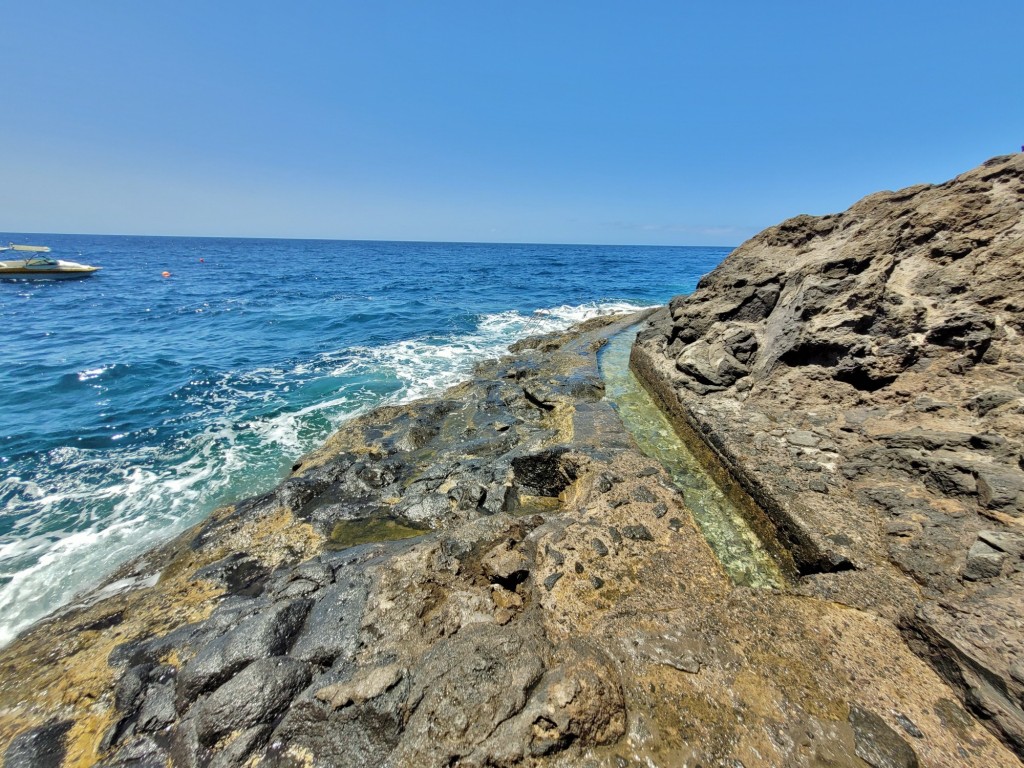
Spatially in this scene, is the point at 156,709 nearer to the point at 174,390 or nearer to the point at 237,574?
the point at 237,574

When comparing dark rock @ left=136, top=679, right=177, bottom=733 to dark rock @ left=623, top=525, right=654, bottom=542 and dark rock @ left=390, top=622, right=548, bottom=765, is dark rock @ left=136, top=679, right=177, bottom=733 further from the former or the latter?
dark rock @ left=623, top=525, right=654, bottom=542

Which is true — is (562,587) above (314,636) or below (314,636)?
above

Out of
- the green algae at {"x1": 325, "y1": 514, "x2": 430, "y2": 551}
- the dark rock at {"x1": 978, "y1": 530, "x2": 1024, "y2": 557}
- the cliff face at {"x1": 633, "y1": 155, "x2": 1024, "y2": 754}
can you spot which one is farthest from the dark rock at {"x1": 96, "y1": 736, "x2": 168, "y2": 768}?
the dark rock at {"x1": 978, "y1": 530, "x2": 1024, "y2": 557}

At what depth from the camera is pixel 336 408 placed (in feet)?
37.2

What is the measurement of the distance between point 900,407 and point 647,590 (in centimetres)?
517

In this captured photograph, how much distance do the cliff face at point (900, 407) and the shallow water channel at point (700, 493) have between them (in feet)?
1.40

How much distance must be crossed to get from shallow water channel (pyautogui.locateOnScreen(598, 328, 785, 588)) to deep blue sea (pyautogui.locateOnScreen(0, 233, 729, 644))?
635 cm

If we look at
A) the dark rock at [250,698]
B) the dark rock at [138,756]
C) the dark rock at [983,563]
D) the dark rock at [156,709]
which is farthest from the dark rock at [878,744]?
the dark rock at [156,709]

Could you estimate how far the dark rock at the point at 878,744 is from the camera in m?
2.61

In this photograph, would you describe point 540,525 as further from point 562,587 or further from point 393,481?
point 393,481

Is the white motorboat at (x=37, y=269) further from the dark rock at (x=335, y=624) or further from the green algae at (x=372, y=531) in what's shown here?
the dark rock at (x=335, y=624)

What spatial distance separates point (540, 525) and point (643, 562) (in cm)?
138

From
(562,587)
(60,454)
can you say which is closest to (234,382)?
(60,454)

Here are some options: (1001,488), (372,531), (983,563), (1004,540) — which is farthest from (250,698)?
(1001,488)
